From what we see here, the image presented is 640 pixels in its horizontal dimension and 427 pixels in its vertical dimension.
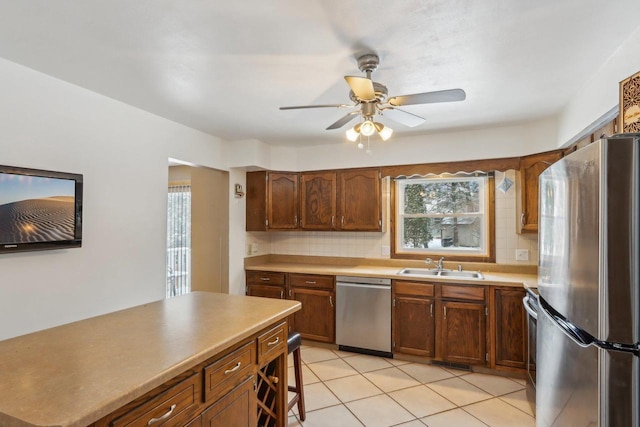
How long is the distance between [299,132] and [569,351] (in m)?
3.05

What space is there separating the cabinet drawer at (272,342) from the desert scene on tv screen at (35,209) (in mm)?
1622

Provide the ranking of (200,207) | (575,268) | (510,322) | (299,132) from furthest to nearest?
(200,207), (299,132), (510,322), (575,268)

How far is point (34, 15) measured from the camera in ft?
5.40

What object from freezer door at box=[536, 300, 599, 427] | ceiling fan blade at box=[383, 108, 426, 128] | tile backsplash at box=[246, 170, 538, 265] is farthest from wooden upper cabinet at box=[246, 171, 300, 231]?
freezer door at box=[536, 300, 599, 427]

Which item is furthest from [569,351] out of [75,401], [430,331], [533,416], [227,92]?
[227,92]

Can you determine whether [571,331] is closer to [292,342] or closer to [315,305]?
[292,342]

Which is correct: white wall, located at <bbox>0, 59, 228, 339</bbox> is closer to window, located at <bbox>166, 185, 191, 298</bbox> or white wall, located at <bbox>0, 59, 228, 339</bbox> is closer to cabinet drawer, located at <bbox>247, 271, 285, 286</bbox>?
cabinet drawer, located at <bbox>247, 271, 285, 286</bbox>

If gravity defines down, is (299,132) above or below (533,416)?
above

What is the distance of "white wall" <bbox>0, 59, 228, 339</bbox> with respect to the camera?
2158 millimetres

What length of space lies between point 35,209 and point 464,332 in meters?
3.64

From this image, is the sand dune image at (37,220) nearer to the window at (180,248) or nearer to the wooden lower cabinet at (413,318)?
the window at (180,248)

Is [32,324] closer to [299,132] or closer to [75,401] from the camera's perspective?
[75,401]

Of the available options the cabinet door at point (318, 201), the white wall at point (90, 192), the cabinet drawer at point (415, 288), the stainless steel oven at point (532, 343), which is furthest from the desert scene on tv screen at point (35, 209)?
the stainless steel oven at point (532, 343)

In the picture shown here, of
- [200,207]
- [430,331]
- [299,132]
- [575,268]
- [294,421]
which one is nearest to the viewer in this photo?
[575,268]
